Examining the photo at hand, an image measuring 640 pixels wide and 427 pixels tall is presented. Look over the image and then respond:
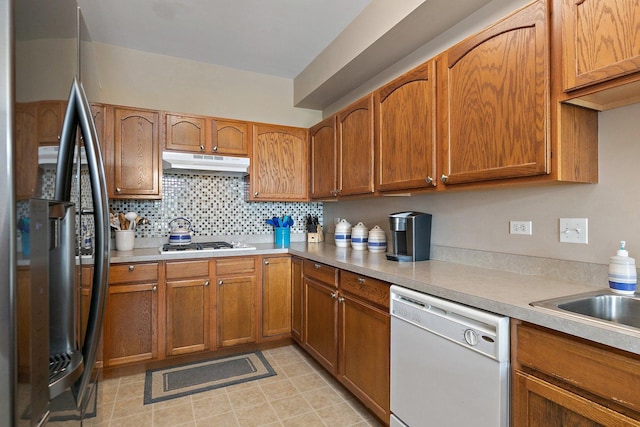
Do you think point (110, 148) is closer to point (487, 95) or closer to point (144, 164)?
point (144, 164)

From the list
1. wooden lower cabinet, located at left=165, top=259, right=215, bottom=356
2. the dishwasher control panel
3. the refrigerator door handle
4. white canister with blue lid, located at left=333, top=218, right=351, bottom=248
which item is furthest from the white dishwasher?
wooden lower cabinet, located at left=165, top=259, right=215, bottom=356

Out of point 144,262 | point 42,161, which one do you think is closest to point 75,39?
point 42,161

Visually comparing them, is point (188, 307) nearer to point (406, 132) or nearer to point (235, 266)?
point (235, 266)

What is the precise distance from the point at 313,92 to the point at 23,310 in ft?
10.2

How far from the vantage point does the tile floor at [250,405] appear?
1.99 m

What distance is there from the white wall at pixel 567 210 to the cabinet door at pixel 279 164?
146 cm

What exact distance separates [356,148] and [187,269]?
64.0 inches

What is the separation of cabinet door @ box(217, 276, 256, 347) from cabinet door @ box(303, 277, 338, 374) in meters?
0.49

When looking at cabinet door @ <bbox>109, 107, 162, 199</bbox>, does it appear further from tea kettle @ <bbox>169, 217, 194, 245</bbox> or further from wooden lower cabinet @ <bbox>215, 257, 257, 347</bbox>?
wooden lower cabinet @ <bbox>215, 257, 257, 347</bbox>

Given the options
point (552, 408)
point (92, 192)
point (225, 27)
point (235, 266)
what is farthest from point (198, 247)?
point (552, 408)

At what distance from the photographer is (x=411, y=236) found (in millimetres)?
2188

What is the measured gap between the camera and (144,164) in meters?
2.83

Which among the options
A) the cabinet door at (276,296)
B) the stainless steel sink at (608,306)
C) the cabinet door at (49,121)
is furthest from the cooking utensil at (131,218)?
the stainless steel sink at (608,306)

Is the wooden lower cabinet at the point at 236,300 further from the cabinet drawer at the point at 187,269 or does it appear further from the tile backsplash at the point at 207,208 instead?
the tile backsplash at the point at 207,208
